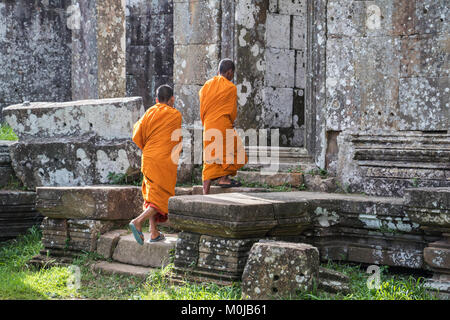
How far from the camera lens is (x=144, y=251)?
5.59 metres

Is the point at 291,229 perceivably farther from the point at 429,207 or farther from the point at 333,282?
the point at 429,207

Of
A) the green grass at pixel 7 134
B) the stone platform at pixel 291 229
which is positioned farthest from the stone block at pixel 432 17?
the green grass at pixel 7 134

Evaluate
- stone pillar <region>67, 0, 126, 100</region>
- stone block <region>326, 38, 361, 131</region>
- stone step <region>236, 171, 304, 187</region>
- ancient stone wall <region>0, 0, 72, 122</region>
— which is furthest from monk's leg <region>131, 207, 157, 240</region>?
ancient stone wall <region>0, 0, 72, 122</region>

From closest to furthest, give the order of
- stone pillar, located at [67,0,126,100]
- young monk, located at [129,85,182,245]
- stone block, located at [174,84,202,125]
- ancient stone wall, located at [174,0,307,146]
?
young monk, located at [129,85,182,245], ancient stone wall, located at [174,0,307,146], stone block, located at [174,84,202,125], stone pillar, located at [67,0,126,100]

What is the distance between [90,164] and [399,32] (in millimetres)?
3565

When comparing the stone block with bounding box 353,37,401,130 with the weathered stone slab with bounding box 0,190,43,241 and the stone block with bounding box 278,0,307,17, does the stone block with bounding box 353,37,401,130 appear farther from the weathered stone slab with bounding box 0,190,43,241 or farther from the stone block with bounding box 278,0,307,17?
the weathered stone slab with bounding box 0,190,43,241

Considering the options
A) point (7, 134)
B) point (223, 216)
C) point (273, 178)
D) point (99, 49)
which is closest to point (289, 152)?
point (273, 178)

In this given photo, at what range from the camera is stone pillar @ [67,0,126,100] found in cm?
1007

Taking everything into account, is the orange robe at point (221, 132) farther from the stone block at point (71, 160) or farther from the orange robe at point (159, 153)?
the stone block at point (71, 160)

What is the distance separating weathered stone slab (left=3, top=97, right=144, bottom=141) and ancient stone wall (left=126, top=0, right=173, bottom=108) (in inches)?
145

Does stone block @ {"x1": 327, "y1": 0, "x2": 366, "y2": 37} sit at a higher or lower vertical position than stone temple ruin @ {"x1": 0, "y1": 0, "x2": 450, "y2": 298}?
higher

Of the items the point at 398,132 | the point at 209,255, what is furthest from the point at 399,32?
the point at 209,255
